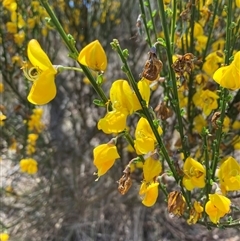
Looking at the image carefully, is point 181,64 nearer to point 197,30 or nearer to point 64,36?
point 64,36

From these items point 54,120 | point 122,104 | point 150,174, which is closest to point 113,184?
point 54,120

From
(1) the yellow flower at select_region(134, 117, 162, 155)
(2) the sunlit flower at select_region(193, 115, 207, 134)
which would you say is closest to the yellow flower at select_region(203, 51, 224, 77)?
(2) the sunlit flower at select_region(193, 115, 207, 134)

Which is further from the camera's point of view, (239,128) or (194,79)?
(239,128)

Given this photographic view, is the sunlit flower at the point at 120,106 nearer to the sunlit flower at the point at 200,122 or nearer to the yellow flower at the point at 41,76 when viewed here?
the yellow flower at the point at 41,76

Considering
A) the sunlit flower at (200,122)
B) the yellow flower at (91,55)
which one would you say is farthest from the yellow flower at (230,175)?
the sunlit flower at (200,122)

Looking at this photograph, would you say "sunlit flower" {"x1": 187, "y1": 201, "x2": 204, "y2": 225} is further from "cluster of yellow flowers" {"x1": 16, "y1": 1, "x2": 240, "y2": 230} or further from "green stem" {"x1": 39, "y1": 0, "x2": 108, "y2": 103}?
"green stem" {"x1": 39, "y1": 0, "x2": 108, "y2": 103}

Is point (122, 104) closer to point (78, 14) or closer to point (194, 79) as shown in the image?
point (194, 79)

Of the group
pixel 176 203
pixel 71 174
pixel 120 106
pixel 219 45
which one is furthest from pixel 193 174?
pixel 71 174
